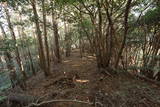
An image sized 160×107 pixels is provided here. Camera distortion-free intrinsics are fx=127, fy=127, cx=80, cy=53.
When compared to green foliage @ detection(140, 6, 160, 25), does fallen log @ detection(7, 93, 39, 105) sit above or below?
below

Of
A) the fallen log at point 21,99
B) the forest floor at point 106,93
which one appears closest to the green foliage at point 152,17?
the forest floor at point 106,93

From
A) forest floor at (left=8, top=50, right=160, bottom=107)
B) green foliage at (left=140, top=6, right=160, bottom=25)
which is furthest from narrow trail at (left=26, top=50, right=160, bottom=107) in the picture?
green foliage at (left=140, top=6, right=160, bottom=25)

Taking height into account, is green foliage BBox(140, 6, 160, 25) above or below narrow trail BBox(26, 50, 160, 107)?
above

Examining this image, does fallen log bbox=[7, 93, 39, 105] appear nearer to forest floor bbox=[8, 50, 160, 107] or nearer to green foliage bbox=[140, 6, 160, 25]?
forest floor bbox=[8, 50, 160, 107]

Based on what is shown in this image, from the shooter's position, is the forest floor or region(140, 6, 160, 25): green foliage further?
region(140, 6, 160, 25): green foliage

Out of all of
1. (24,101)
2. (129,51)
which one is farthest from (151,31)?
(24,101)

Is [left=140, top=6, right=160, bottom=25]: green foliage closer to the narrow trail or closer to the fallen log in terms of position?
the narrow trail

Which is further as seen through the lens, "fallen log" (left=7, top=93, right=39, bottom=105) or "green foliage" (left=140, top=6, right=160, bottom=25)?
"green foliage" (left=140, top=6, right=160, bottom=25)

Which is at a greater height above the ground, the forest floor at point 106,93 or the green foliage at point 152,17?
the green foliage at point 152,17

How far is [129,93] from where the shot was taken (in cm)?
401

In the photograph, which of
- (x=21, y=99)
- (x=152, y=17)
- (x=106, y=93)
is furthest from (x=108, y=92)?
(x=152, y=17)

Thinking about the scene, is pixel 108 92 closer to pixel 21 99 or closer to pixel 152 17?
pixel 21 99

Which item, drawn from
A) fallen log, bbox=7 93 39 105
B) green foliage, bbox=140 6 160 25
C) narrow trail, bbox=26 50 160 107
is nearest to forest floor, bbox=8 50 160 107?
narrow trail, bbox=26 50 160 107

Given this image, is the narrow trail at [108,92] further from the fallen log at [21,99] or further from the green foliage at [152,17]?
the green foliage at [152,17]
